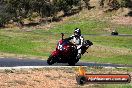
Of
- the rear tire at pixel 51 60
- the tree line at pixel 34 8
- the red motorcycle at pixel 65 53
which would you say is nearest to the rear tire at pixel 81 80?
the red motorcycle at pixel 65 53

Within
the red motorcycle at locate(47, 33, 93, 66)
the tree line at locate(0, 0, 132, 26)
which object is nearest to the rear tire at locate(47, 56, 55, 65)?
the red motorcycle at locate(47, 33, 93, 66)

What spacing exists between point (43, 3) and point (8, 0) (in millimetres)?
9841

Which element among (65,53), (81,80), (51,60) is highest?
(81,80)

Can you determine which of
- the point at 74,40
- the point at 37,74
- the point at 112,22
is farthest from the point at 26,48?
the point at 112,22

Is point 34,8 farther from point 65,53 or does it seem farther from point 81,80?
point 81,80

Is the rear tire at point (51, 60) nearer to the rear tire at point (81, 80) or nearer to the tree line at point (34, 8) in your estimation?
the rear tire at point (81, 80)

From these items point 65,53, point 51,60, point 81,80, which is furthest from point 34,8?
point 81,80

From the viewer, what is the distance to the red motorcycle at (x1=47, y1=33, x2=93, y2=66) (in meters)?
→ 24.2

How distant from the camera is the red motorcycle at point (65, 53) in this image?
24.2 m

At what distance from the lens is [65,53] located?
2436 cm

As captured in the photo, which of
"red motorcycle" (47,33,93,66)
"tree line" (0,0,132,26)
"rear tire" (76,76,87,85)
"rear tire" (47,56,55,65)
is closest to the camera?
"rear tire" (76,76,87,85)

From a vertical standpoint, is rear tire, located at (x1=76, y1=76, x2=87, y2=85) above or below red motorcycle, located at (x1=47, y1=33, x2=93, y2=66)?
above

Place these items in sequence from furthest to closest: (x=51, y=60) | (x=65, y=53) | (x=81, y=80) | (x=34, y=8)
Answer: (x=34, y=8)
(x=51, y=60)
(x=65, y=53)
(x=81, y=80)

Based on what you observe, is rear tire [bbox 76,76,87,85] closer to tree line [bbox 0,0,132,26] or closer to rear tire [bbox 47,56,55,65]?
rear tire [bbox 47,56,55,65]
